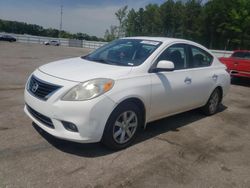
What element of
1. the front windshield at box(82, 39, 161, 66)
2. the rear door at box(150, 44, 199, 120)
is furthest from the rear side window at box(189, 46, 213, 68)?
the front windshield at box(82, 39, 161, 66)

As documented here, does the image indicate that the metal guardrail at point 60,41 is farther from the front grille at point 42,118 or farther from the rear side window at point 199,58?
the front grille at point 42,118

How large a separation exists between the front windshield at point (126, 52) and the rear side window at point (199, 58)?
98 cm

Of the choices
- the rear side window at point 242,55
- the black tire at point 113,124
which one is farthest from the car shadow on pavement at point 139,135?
the rear side window at point 242,55

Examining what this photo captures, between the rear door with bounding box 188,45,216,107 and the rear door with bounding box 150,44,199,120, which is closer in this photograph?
the rear door with bounding box 150,44,199,120

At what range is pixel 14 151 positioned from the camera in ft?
11.9

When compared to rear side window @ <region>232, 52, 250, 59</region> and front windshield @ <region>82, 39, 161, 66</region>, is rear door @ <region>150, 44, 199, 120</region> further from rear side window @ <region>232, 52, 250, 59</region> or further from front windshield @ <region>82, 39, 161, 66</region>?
rear side window @ <region>232, 52, 250, 59</region>

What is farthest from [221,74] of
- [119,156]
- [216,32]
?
[216,32]

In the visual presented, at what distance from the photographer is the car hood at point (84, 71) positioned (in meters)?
3.68

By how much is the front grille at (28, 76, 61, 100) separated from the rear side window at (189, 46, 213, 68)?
2.75 metres

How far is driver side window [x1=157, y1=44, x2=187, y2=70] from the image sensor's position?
464 cm

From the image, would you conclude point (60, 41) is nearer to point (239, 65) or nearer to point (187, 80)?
point (239, 65)

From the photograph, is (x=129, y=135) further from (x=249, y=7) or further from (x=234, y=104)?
(x=249, y=7)

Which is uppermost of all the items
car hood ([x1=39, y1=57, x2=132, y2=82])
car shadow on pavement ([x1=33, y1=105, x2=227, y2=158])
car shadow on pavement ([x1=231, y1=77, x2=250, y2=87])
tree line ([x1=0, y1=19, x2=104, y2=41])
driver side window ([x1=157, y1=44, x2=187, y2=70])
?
tree line ([x1=0, y1=19, x2=104, y2=41])

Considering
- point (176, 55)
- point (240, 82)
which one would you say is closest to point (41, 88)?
point (176, 55)
